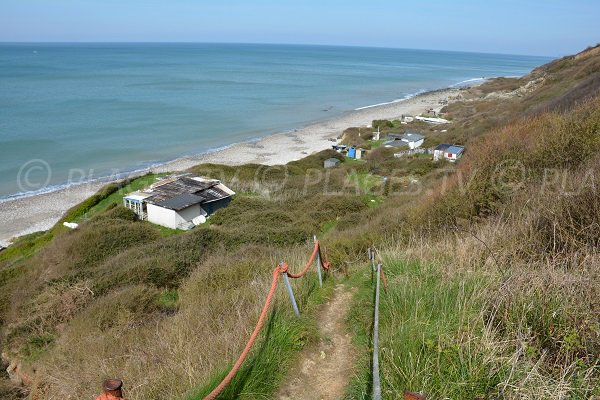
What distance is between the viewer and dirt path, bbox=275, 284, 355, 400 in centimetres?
440

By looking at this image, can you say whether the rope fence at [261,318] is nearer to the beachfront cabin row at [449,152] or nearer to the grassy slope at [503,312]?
the grassy slope at [503,312]

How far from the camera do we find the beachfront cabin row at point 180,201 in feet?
80.1

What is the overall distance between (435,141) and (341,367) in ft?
125

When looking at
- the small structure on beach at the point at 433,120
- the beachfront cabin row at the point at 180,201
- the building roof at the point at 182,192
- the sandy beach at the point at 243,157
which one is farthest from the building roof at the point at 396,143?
the small structure on beach at the point at 433,120

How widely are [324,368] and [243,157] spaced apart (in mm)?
40109

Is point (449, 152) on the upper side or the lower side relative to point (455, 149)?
lower

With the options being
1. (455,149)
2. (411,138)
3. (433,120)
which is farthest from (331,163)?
(433,120)

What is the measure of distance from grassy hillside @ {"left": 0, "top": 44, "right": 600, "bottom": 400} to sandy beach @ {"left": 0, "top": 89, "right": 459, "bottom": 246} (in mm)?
13074

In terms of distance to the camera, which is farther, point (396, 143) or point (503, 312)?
point (396, 143)

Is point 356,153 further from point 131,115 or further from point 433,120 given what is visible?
point 131,115

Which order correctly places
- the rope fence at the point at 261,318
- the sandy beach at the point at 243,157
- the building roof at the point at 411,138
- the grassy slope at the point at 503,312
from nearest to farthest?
the rope fence at the point at 261,318 → the grassy slope at the point at 503,312 → the sandy beach at the point at 243,157 → the building roof at the point at 411,138

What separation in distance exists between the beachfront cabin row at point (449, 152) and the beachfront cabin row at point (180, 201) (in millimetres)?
15536

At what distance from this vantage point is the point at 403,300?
5.08 m

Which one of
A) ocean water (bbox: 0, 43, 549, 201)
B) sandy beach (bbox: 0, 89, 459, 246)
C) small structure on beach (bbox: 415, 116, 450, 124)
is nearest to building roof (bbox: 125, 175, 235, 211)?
sandy beach (bbox: 0, 89, 459, 246)
